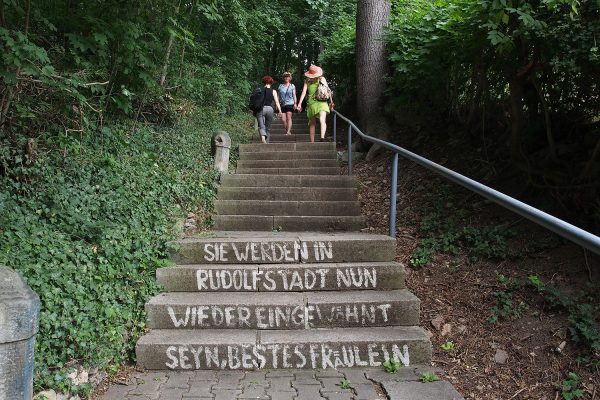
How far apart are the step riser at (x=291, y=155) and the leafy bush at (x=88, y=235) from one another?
216 centimetres

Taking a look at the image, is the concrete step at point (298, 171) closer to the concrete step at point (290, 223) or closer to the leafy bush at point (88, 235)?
the leafy bush at point (88, 235)

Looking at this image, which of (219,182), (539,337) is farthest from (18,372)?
(219,182)

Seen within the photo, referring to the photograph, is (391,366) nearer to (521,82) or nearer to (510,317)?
(510,317)

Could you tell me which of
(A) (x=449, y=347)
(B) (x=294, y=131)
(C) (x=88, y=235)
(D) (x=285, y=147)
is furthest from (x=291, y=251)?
(B) (x=294, y=131)

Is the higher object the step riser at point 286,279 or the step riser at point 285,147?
the step riser at point 285,147

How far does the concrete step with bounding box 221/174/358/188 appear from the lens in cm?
577

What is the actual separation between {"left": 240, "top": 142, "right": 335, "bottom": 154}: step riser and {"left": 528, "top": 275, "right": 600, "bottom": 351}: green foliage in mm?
4605

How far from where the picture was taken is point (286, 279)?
140 inches

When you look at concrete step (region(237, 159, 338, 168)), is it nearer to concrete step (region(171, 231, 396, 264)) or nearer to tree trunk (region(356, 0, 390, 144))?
tree trunk (region(356, 0, 390, 144))

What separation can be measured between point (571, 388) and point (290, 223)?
3.02 meters

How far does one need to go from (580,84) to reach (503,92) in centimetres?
94

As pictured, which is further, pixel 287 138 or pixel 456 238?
pixel 287 138

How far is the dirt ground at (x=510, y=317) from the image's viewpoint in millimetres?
2621

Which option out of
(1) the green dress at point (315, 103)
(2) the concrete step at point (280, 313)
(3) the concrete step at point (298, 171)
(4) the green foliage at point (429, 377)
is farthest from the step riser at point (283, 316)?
(1) the green dress at point (315, 103)
